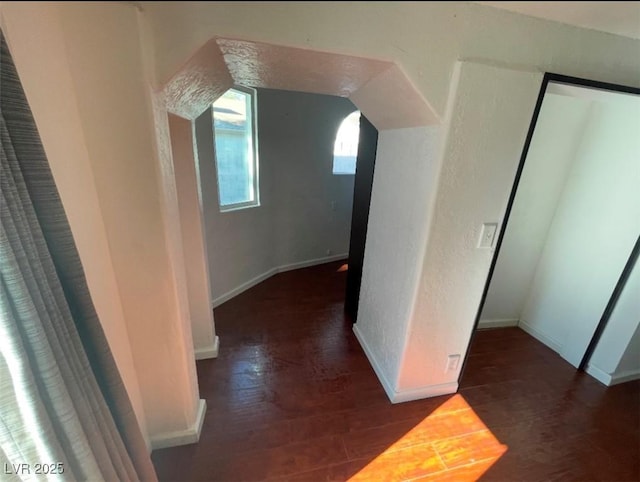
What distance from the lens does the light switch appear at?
4.18 ft

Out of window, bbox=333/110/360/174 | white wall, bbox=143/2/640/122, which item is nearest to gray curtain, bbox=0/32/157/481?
white wall, bbox=143/2/640/122

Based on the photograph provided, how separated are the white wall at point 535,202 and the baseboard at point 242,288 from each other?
2200 millimetres

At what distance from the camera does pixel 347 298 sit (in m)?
2.43

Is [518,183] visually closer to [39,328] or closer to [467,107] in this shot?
[467,107]

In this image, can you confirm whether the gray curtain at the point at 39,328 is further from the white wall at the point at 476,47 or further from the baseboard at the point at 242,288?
the baseboard at the point at 242,288

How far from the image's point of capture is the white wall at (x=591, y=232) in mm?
1607

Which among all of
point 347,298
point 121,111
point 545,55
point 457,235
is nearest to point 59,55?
point 121,111

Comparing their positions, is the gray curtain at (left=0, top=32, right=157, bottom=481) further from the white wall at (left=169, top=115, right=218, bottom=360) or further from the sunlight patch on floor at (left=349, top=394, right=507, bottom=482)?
the sunlight patch on floor at (left=349, top=394, right=507, bottom=482)

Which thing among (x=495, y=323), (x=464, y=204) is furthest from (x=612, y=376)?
(x=464, y=204)

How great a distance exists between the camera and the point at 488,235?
1.29 metres

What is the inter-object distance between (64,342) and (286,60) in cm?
100

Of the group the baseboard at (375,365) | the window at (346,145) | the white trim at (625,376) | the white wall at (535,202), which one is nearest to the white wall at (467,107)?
the baseboard at (375,365)

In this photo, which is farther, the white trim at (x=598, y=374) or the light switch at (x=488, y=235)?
the white trim at (x=598, y=374)

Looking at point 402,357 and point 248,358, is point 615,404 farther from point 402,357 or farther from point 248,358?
point 248,358
